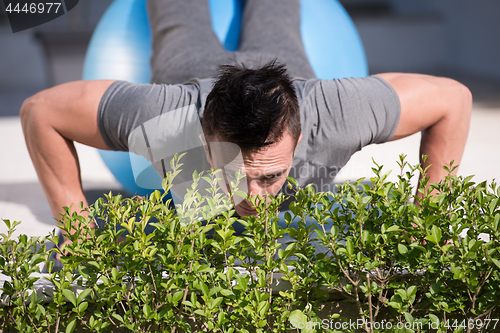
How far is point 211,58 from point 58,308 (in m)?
1.59

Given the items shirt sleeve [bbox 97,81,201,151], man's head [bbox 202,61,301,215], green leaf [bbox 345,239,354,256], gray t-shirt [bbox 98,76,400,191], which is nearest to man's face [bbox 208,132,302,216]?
man's head [bbox 202,61,301,215]

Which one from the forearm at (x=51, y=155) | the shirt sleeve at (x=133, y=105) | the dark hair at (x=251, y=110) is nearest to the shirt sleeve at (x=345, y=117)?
the dark hair at (x=251, y=110)

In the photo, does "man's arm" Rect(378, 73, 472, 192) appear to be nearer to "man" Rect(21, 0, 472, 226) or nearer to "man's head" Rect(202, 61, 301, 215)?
"man" Rect(21, 0, 472, 226)

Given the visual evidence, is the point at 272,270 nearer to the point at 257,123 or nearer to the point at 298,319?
the point at 298,319

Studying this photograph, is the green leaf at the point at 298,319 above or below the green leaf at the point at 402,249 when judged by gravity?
below

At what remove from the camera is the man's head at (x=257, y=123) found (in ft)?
4.82

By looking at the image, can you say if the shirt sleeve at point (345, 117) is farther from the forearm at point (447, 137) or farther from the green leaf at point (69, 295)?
the green leaf at point (69, 295)

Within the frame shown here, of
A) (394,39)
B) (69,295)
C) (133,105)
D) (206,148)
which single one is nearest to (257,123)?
(206,148)

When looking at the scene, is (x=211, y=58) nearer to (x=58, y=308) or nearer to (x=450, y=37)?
(x=58, y=308)

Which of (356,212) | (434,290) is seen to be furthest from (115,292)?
(434,290)

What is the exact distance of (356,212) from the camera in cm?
99

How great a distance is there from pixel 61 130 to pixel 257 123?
94 cm

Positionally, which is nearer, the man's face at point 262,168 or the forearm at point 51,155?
the man's face at point 262,168

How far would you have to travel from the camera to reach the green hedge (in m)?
0.94
